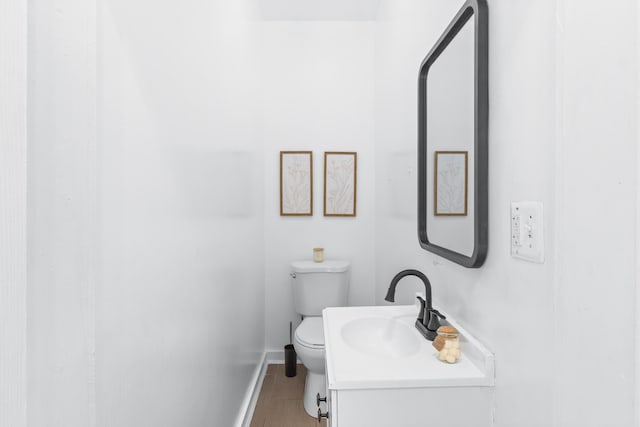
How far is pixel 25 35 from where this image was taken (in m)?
0.46

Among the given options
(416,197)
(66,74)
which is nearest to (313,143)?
(416,197)

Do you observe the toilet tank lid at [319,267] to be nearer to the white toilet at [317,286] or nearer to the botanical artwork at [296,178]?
the white toilet at [317,286]

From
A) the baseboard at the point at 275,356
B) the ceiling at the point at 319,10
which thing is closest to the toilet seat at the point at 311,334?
the baseboard at the point at 275,356

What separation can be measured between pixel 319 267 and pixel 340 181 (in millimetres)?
625

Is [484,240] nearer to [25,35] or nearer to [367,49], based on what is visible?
[25,35]

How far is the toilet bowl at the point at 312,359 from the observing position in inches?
72.1

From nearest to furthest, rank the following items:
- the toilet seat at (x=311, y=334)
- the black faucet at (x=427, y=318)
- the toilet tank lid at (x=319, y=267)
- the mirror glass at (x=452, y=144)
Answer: the mirror glass at (x=452, y=144)
the black faucet at (x=427, y=318)
the toilet seat at (x=311, y=334)
the toilet tank lid at (x=319, y=267)

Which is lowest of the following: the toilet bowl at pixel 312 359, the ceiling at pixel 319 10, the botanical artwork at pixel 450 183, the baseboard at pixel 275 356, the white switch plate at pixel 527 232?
the baseboard at pixel 275 356

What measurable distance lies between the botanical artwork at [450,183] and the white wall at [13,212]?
3.30 ft

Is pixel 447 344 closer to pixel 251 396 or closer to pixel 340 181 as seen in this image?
pixel 251 396

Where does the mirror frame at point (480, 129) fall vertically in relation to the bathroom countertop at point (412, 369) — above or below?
above

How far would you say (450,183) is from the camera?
1.16 meters

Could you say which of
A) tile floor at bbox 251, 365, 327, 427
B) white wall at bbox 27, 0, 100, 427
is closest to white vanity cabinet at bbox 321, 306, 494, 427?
white wall at bbox 27, 0, 100, 427

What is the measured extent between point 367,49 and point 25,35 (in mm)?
2339
